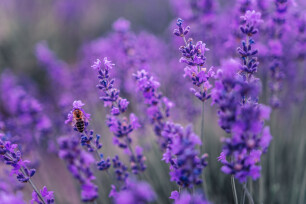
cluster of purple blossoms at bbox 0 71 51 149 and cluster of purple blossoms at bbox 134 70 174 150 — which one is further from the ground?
cluster of purple blossoms at bbox 0 71 51 149

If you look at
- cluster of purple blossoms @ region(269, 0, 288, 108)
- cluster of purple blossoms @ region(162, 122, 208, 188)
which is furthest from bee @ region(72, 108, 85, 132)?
cluster of purple blossoms @ region(269, 0, 288, 108)

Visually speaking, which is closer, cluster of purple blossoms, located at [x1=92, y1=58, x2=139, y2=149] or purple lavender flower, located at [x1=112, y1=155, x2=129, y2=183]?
cluster of purple blossoms, located at [x1=92, y1=58, x2=139, y2=149]

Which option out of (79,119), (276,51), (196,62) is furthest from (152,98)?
(276,51)

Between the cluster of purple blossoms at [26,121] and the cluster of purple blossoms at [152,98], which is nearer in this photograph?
the cluster of purple blossoms at [152,98]


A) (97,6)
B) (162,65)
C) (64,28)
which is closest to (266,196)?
(162,65)

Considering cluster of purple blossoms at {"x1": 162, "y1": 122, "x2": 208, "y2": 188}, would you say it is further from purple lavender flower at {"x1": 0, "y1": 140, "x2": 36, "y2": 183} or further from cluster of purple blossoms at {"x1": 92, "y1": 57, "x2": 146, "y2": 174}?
purple lavender flower at {"x1": 0, "y1": 140, "x2": 36, "y2": 183}

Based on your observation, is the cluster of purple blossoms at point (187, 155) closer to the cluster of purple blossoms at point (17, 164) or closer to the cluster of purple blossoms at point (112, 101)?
the cluster of purple blossoms at point (112, 101)

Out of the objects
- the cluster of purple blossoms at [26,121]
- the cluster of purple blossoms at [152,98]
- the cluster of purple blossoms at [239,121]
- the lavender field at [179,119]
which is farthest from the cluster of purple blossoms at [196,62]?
the cluster of purple blossoms at [26,121]

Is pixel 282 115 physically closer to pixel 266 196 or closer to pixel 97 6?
pixel 266 196
